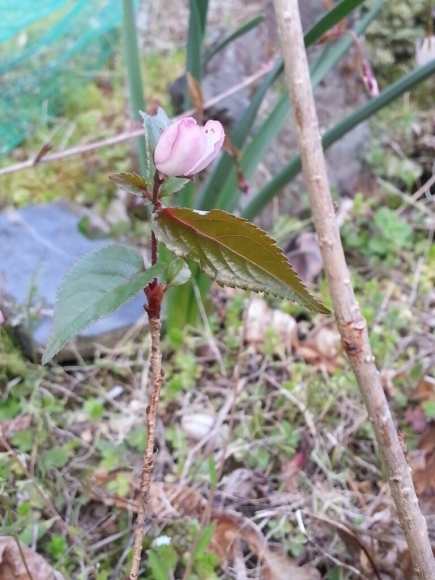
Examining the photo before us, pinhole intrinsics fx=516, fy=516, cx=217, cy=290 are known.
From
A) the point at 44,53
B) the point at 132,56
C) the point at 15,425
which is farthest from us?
the point at 44,53

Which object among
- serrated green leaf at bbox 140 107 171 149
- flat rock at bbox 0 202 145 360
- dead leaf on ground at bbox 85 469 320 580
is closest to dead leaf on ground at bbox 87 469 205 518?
dead leaf on ground at bbox 85 469 320 580

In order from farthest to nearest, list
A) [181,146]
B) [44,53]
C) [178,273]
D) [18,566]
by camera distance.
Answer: [44,53] < [18,566] < [178,273] < [181,146]

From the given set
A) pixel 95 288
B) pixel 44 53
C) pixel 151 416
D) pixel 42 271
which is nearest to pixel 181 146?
pixel 95 288

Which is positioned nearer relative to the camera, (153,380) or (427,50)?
(153,380)

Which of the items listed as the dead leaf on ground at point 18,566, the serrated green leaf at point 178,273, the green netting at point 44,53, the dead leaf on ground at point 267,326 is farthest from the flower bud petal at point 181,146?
the green netting at point 44,53

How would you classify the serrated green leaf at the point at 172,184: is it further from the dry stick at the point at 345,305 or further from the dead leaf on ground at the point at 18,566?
the dead leaf on ground at the point at 18,566

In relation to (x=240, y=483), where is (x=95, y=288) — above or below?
above

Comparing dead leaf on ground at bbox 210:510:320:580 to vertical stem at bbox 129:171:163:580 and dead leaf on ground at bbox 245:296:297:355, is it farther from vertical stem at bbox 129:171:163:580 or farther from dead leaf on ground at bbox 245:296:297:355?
dead leaf on ground at bbox 245:296:297:355

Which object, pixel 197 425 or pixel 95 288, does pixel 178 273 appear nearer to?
pixel 95 288

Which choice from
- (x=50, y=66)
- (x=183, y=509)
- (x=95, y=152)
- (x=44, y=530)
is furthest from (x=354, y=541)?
(x=50, y=66)
